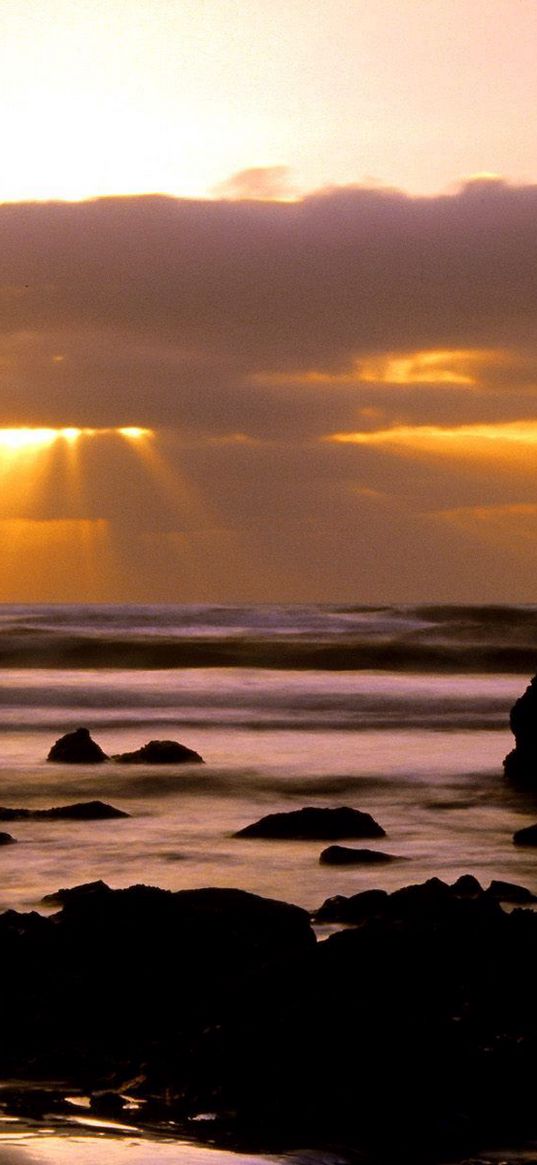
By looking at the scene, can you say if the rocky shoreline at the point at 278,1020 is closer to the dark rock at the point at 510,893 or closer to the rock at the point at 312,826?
the dark rock at the point at 510,893

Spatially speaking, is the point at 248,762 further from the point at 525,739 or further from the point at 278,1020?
the point at 278,1020

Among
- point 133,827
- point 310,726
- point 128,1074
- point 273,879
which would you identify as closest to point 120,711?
point 310,726

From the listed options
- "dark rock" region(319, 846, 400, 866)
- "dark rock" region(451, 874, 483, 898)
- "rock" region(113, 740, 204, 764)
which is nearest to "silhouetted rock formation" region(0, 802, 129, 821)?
"dark rock" region(319, 846, 400, 866)

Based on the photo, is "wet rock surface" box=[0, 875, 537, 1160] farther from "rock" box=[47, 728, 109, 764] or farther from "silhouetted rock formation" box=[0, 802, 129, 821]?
"rock" box=[47, 728, 109, 764]

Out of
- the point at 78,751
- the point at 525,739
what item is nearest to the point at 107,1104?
the point at 525,739

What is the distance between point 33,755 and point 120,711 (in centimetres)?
1308

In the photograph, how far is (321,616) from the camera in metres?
93.3

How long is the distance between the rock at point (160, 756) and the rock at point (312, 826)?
6833 millimetres

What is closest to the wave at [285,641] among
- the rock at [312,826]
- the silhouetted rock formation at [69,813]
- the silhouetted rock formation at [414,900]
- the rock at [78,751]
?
the rock at [78,751]

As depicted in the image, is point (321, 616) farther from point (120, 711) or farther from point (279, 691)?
point (120, 711)

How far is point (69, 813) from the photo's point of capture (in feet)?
55.1

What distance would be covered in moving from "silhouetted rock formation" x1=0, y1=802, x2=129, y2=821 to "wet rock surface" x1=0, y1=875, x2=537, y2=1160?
699cm

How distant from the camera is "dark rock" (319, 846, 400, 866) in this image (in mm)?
13570

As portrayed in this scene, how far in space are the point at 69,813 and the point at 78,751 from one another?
22.7 feet
